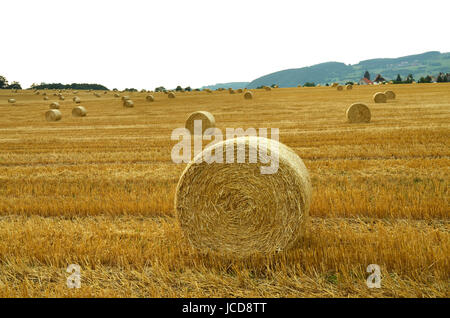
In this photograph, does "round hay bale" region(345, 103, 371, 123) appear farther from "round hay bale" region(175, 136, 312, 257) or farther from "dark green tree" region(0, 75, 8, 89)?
"dark green tree" region(0, 75, 8, 89)

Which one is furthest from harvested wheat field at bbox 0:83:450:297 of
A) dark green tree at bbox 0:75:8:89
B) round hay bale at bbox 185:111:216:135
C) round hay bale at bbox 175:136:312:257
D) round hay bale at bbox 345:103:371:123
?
dark green tree at bbox 0:75:8:89

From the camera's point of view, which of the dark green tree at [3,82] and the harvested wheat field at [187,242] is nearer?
the harvested wheat field at [187,242]

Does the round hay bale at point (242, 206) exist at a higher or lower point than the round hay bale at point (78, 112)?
lower

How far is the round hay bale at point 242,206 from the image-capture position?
16.2 ft

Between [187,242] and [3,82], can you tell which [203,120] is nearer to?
[187,242]

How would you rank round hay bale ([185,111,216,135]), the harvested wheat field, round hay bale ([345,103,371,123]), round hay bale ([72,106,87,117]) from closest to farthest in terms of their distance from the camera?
the harvested wheat field → round hay bale ([185,111,216,135]) → round hay bale ([345,103,371,123]) → round hay bale ([72,106,87,117])

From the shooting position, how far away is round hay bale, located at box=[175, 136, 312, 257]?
194 inches

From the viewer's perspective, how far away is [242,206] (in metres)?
5.06

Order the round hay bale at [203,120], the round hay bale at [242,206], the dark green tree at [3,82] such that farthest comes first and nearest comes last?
the dark green tree at [3,82] < the round hay bale at [203,120] < the round hay bale at [242,206]

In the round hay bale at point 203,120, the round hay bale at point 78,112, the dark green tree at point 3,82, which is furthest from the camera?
the dark green tree at point 3,82

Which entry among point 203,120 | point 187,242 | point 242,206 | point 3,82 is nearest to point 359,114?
point 203,120

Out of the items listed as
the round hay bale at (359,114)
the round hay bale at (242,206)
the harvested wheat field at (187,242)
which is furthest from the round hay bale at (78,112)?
the round hay bale at (242,206)

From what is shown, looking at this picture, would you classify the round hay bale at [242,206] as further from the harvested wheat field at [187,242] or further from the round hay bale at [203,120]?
the round hay bale at [203,120]
